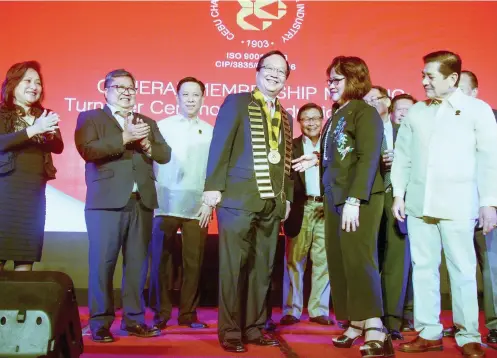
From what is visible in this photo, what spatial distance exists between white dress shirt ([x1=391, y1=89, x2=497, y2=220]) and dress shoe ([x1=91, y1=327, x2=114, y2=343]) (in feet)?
5.99

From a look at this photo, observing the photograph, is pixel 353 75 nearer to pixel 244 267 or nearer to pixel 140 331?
pixel 244 267

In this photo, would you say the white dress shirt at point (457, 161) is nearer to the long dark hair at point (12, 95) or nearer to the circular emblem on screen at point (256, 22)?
the circular emblem on screen at point (256, 22)

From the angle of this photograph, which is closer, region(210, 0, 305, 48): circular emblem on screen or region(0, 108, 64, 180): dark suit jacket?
region(0, 108, 64, 180): dark suit jacket

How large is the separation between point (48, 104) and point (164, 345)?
2.50 m

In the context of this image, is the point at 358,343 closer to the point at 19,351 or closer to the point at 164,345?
the point at 164,345

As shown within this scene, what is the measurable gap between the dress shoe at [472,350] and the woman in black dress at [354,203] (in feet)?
1.28

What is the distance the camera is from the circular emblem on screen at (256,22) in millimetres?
4875

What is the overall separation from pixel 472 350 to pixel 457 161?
38.2 inches

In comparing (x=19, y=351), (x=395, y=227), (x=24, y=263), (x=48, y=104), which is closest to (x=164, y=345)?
(x=24, y=263)

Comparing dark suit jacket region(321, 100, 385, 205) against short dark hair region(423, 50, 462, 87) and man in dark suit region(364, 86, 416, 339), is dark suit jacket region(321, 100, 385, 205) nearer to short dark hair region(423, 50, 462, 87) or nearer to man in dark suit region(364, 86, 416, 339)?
short dark hair region(423, 50, 462, 87)

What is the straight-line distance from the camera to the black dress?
3150 mm

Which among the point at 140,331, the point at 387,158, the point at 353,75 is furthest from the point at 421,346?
the point at 140,331

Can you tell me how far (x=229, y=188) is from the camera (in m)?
3.10

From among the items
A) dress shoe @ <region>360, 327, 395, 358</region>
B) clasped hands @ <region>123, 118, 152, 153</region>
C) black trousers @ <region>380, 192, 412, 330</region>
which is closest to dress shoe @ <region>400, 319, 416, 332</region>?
black trousers @ <region>380, 192, 412, 330</region>
